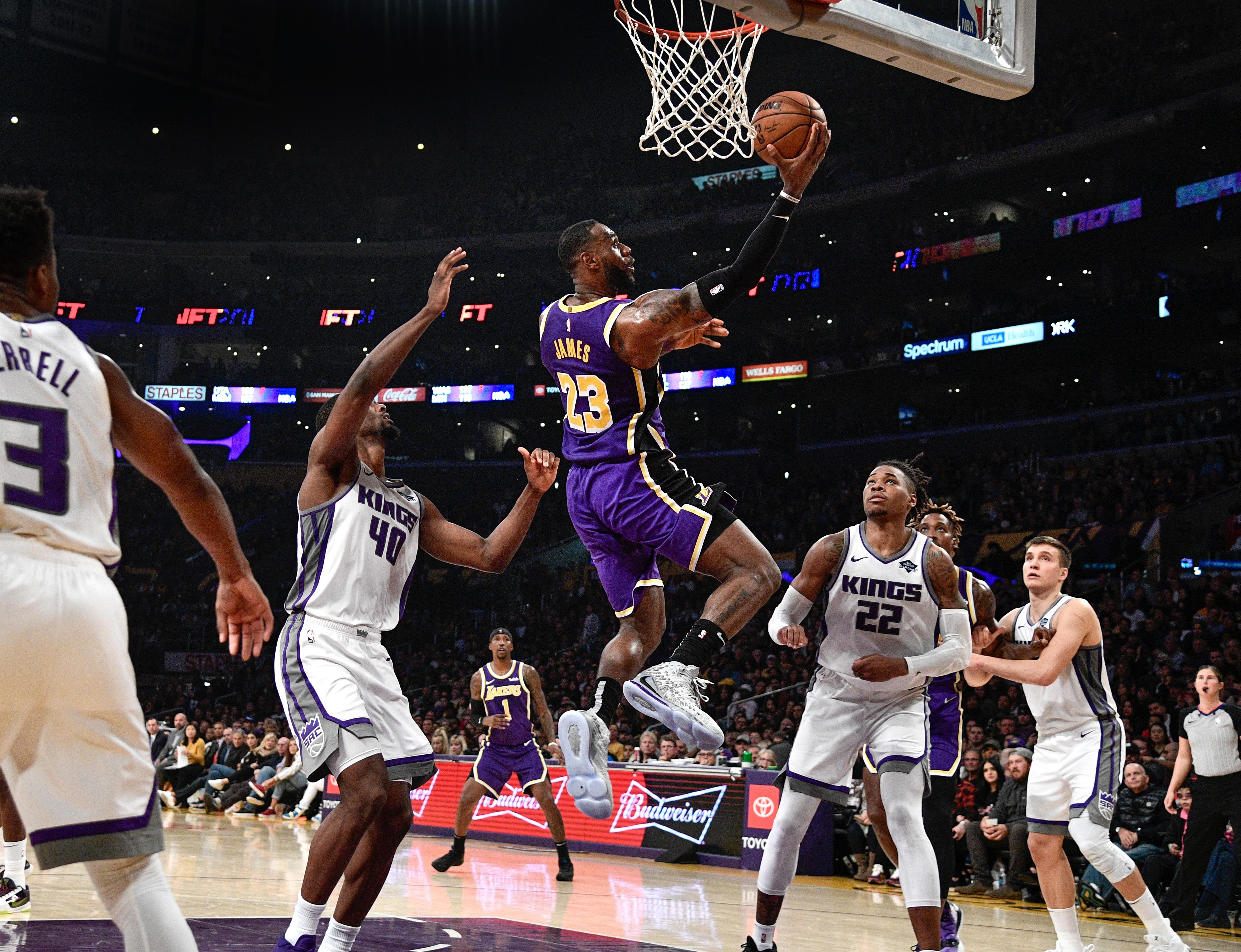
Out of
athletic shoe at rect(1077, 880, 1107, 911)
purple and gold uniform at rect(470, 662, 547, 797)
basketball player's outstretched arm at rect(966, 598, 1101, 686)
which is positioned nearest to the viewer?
basketball player's outstretched arm at rect(966, 598, 1101, 686)

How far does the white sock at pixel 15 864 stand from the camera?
7.16m

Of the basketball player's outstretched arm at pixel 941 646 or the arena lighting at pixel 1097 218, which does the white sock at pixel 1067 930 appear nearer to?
the basketball player's outstretched arm at pixel 941 646

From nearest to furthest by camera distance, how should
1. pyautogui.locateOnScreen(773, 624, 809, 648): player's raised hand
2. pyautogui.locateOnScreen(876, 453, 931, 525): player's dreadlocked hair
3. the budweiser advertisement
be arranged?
pyautogui.locateOnScreen(773, 624, 809, 648): player's raised hand < pyautogui.locateOnScreen(876, 453, 931, 525): player's dreadlocked hair < the budweiser advertisement

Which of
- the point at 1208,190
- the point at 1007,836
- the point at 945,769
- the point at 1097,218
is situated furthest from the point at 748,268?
the point at 1097,218

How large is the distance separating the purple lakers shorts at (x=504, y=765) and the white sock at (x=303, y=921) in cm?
693

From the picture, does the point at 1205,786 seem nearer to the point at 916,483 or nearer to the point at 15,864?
the point at 916,483

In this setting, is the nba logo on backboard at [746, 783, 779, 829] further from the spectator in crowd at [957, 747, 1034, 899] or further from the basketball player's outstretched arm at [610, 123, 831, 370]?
the basketball player's outstretched arm at [610, 123, 831, 370]

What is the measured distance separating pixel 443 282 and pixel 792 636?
2.52 meters

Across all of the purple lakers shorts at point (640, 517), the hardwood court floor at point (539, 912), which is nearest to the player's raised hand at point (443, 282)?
the purple lakers shorts at point (640, 517)

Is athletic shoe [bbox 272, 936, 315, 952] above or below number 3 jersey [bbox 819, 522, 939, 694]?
below

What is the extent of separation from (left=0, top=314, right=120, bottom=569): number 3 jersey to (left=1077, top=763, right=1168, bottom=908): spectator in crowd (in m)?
9.99

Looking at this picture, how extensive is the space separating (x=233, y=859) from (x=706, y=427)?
26910 mm

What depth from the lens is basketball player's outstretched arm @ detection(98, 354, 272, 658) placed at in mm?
3309

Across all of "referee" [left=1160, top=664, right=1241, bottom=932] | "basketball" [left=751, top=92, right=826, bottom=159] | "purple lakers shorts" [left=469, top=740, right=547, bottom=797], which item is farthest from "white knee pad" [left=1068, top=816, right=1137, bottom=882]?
"purple lakers shorts" [left=469, top=740, right=547, bottom=797]
